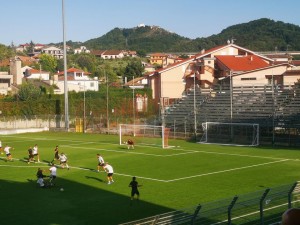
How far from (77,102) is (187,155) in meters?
36.0

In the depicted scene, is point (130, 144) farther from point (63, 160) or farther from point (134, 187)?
point (134, 187)

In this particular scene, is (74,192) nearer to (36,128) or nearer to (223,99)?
(223,99)

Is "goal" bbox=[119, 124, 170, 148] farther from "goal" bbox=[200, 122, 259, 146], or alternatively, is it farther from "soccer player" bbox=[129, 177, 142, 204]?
"soccer player" bbox=[129, 177, 142, 204]

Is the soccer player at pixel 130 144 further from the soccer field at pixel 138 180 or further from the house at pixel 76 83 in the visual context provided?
the house at pixel 76 83

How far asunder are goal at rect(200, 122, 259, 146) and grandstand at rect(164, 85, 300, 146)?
708mm

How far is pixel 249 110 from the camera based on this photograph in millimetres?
49500

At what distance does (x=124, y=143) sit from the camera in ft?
152

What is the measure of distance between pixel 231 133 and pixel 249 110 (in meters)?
3.52

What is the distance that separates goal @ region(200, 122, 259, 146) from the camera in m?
46.2

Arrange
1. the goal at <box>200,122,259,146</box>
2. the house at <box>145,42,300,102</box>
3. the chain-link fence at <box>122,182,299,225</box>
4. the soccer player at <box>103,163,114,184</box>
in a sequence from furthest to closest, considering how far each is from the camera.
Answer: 1. the house at <box>145,42,300,102</box>
2. the goal at <box>200,122,259,146</box>
3. the soccer player at <box>103,163,114,184</box>
4. the chain-link fence at <box>122,182,299,225</box>

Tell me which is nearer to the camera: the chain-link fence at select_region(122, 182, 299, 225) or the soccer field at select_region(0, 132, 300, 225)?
the chain-link fence at select_region(122, 182, 299, 225)

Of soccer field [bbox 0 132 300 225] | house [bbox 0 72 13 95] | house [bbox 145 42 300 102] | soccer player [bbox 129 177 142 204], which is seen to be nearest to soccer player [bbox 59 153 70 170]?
soccer field [bbox 0 132 300 225]

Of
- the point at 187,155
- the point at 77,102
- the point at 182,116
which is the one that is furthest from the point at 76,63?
the point at 187,155

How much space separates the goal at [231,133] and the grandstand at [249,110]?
708 mm
